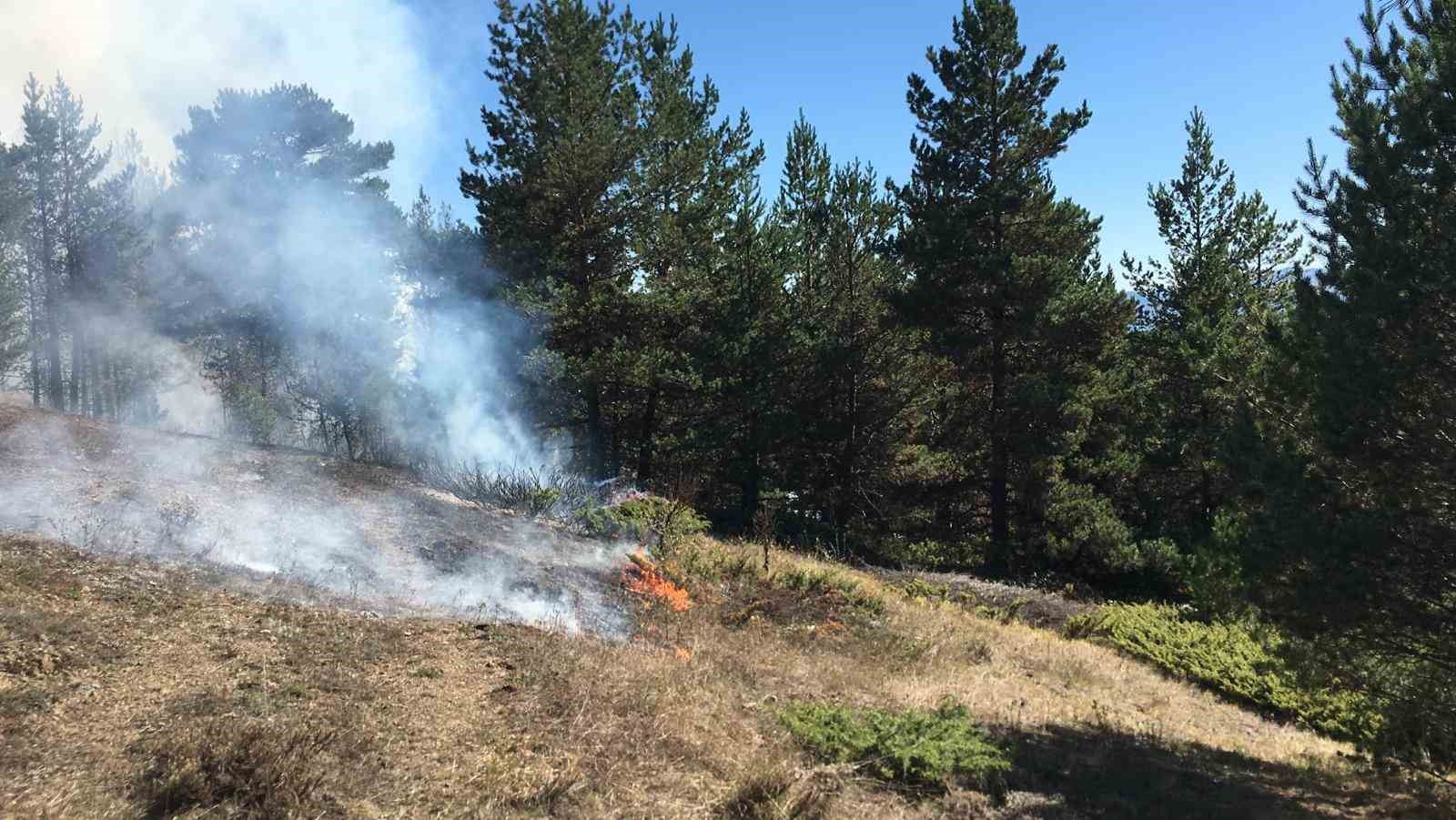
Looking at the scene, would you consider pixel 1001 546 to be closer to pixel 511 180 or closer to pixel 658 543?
pixel 658 543

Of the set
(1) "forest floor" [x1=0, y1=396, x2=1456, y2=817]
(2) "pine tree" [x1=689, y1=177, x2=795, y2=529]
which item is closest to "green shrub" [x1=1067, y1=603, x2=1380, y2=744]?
(1) "forest floor" [x1=0, y1=396, x2=1456, y2=817]

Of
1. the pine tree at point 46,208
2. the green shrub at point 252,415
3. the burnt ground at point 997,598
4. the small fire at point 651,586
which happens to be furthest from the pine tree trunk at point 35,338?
the burnt ground at point 997,598

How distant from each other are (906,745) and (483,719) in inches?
117

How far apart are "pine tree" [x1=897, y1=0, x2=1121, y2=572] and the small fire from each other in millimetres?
11009

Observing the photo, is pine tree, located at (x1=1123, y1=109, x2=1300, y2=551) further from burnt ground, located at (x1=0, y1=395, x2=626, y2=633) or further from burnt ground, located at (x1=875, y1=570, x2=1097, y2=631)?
burnt ground, located at (x1=0, y1=395, x2=626, y2=633)

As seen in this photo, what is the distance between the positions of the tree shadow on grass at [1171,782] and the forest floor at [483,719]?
0.03 metres

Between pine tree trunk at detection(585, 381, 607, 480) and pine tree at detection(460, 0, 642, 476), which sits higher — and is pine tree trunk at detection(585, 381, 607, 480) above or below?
below

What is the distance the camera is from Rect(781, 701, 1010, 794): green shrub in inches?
217

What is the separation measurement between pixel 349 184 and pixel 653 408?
34.6ft

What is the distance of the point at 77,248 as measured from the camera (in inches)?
1010

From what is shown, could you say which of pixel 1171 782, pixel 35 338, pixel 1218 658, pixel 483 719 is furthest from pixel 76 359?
pixel 1218 658

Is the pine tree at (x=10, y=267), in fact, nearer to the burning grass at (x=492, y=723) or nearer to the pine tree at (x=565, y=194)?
the pine tree at (x=565, y=194)

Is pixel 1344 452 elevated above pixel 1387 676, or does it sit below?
above

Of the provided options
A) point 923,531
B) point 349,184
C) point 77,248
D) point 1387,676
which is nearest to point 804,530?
point 923,531
